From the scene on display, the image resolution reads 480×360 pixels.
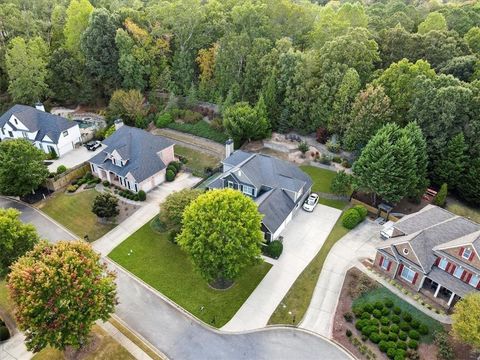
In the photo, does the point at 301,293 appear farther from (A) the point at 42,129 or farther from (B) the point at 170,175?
(A) the point at 42,129

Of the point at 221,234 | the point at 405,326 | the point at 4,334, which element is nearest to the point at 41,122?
the point at 4,334

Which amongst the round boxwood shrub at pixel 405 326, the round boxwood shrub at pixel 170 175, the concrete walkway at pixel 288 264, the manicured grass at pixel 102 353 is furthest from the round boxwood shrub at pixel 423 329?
the round boxwood shrub at pixel 170 175

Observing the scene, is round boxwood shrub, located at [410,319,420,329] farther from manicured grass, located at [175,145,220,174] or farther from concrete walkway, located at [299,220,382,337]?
manicured grass, located at [175,145,220,174]

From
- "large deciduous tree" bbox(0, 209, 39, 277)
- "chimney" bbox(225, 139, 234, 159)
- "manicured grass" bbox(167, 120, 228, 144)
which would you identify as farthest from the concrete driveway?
"large deciduous tree" bbox(0, 209, 39, 277)

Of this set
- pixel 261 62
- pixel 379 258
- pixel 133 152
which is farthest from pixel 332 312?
pixel 261 62

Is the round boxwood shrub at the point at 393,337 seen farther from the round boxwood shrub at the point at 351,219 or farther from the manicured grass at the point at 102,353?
the manicured grass at the point at 102,353
